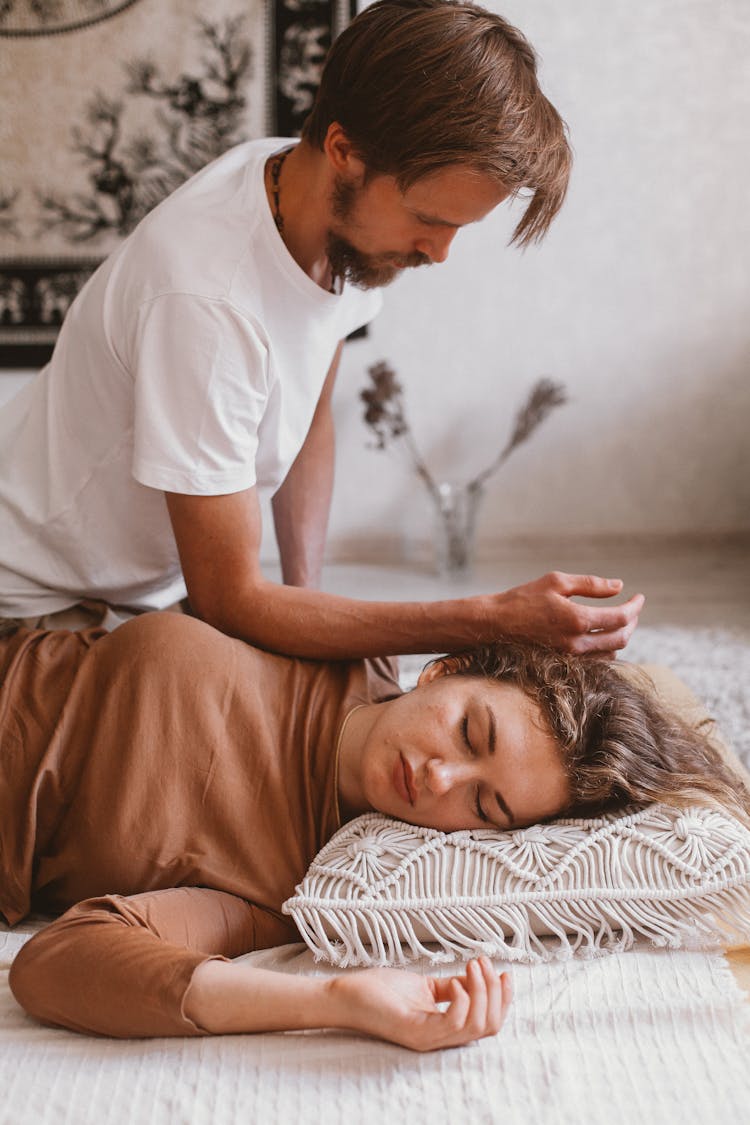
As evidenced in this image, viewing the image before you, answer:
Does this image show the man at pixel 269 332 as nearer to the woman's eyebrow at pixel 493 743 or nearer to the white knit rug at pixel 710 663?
the woman's eyebrow at pixel 493 743

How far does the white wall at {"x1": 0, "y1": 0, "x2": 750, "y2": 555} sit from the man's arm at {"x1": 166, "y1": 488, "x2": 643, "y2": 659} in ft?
5.96

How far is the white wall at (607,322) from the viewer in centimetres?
312

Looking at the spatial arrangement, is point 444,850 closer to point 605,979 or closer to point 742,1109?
point 605,979

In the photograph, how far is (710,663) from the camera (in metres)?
2.41

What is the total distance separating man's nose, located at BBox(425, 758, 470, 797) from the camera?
1.32 metres

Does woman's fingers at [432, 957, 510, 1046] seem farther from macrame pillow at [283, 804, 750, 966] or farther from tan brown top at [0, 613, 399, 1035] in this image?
tan brown top at [0, 613, 399, 1035]

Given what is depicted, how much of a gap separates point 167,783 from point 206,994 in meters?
0.31

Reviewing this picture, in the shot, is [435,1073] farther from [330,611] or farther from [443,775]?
[330,611]

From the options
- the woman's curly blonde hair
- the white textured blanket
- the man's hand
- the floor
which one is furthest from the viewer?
the floor

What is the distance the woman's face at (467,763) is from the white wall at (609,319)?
202cm

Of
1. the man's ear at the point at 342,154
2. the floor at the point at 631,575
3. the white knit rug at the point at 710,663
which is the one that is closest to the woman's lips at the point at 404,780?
the white knit rug at the point at 710,663

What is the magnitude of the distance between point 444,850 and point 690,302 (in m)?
2.41

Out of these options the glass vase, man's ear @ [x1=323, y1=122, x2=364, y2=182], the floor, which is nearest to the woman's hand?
man's ear @ [x1=323, y1=122, x2=364, y2=182]

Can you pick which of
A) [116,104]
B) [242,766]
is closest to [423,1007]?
[242,766]
